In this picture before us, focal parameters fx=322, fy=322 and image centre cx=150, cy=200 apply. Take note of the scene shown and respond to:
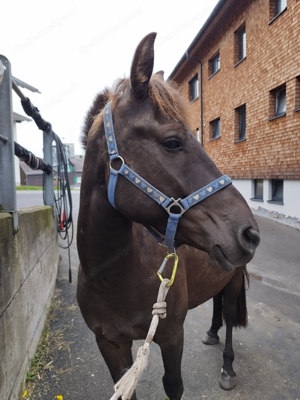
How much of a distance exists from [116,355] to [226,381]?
3.66ft

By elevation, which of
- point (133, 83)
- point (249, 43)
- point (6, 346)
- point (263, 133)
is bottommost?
point (6, 346)

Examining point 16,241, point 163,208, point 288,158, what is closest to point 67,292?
point 16,241

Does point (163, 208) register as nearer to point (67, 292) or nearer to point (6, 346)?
point (6, 346)

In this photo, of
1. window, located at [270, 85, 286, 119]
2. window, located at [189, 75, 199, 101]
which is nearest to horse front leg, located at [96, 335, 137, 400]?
window, located at [270, 85, 286, 119]

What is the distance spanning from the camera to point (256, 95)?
10.4 m

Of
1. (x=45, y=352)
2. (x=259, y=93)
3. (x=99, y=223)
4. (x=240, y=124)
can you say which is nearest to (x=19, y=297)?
(x=45, y=352)

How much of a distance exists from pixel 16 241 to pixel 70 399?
1.28 meters

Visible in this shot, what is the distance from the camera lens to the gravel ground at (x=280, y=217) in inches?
326

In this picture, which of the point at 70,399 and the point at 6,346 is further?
the point at 70,399

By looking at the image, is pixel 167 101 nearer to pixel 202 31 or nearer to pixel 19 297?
pixel 19 297

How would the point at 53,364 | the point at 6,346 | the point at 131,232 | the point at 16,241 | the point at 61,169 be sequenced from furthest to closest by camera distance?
the point at 61,169 → the point at 53,364 → the point at 16,241 → the point at 6,346 → the point at 131,232

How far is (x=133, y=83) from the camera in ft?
4.57

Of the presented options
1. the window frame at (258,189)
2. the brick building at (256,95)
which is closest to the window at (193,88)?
the brick building at (256,95)

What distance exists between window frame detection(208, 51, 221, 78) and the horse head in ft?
44.0
